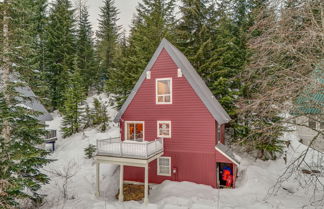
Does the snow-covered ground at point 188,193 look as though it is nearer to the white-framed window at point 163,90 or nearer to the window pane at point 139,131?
the window pane at point 139,131

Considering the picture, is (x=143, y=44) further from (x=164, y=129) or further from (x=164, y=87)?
(x=164, y=129)

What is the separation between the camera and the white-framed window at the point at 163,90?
38.9 feet

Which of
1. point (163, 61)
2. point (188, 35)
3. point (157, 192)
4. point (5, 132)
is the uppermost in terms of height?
point (188, 35)

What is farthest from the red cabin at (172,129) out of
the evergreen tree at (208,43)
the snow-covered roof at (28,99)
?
the evergreen tree at (208,43)

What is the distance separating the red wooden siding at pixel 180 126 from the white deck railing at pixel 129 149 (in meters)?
1.43

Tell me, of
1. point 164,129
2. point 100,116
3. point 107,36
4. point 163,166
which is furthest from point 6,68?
point 107,36

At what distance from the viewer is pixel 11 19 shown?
7.90m

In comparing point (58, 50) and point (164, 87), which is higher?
point (58, 50)

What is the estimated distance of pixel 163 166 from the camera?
11828mm

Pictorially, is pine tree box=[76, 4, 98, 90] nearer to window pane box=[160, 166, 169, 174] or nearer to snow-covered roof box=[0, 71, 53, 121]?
snow-covered roof box=[0, 71, 53, 121]

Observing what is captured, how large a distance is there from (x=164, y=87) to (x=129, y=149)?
4.35 meters

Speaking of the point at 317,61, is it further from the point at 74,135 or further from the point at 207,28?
the point at 74,135

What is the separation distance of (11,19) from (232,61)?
15.3 metres

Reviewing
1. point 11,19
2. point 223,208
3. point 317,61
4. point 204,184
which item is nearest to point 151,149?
point 204,184
